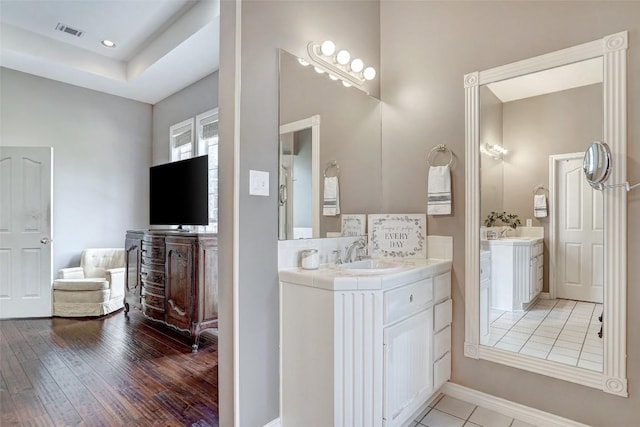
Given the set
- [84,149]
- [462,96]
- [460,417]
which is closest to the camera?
[460,417]

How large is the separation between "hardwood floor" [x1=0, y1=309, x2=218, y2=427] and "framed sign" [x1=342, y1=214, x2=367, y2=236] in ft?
4.47

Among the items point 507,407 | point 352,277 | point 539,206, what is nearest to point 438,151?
point 539,206

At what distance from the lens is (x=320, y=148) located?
2123mm

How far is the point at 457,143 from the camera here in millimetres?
2127

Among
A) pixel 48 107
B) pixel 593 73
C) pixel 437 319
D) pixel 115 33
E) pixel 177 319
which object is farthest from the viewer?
pixel 48 107

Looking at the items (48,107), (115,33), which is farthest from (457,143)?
(48,107)

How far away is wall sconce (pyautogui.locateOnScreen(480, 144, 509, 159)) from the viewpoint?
202 centimetres

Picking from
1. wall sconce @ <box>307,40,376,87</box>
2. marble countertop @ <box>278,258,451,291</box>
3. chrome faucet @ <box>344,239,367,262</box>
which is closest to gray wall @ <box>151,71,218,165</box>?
wall sconce @ <box>307,40,376,87</box>

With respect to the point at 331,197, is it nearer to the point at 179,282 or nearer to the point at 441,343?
the point at 441,343

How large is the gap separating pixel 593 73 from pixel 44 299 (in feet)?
17.8

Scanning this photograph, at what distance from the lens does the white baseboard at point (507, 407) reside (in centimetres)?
178

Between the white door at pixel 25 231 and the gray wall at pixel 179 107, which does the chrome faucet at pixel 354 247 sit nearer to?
the gray wall at pixel 179 107

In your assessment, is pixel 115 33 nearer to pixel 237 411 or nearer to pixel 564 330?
pixel 237 411

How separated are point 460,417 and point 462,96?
1912 millimetres
